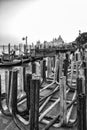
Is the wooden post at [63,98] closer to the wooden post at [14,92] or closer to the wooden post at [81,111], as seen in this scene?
the wooden post at [81,111]

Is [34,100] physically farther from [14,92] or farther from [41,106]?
[41,106]

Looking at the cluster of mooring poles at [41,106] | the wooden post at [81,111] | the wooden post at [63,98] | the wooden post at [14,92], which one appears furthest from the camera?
the wooden post at [14,92]

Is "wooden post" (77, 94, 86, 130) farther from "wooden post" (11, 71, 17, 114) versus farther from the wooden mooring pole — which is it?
A: "wooden post" (11, 71, 17, 114)

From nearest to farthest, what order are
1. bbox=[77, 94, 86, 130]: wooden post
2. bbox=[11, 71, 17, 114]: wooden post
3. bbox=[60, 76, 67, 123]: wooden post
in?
bbox=[77, 94, 86, 130]: wooden post < bbox=[60, 76, 67, 123]: wooden post < bbox=[11, 71, 17, 114]: wooden post

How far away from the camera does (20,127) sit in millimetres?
3598

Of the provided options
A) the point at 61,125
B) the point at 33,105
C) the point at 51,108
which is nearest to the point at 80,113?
the point at 33,105

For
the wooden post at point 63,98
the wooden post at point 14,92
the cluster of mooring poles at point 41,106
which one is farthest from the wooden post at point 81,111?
the wooden post at point 14,92

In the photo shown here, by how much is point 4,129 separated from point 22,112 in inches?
28.7

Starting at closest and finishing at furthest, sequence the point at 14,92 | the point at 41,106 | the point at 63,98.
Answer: the point at 63,98
the point at 14,92
the point at 41,106

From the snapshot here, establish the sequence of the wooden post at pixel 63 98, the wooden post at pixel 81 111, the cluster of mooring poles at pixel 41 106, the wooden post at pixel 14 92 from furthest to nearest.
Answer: the wooden post at pixel 14 92
the wooden post at pixel 63 98
the cluster of mooring poles at pixel 41 106
the wooden post at pixel 81 111

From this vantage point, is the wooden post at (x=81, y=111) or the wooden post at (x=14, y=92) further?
the wooden post at (x=14, y=92)

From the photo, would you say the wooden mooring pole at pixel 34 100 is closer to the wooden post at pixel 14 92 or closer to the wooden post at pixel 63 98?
the wooden post at pixel 63 98

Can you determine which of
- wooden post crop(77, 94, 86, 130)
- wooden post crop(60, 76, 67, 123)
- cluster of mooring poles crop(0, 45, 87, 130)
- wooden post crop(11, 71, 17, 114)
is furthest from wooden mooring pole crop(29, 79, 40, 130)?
wooden post crop(11, 71, 17, 114)

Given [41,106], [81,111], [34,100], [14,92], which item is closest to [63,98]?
[34,100]
